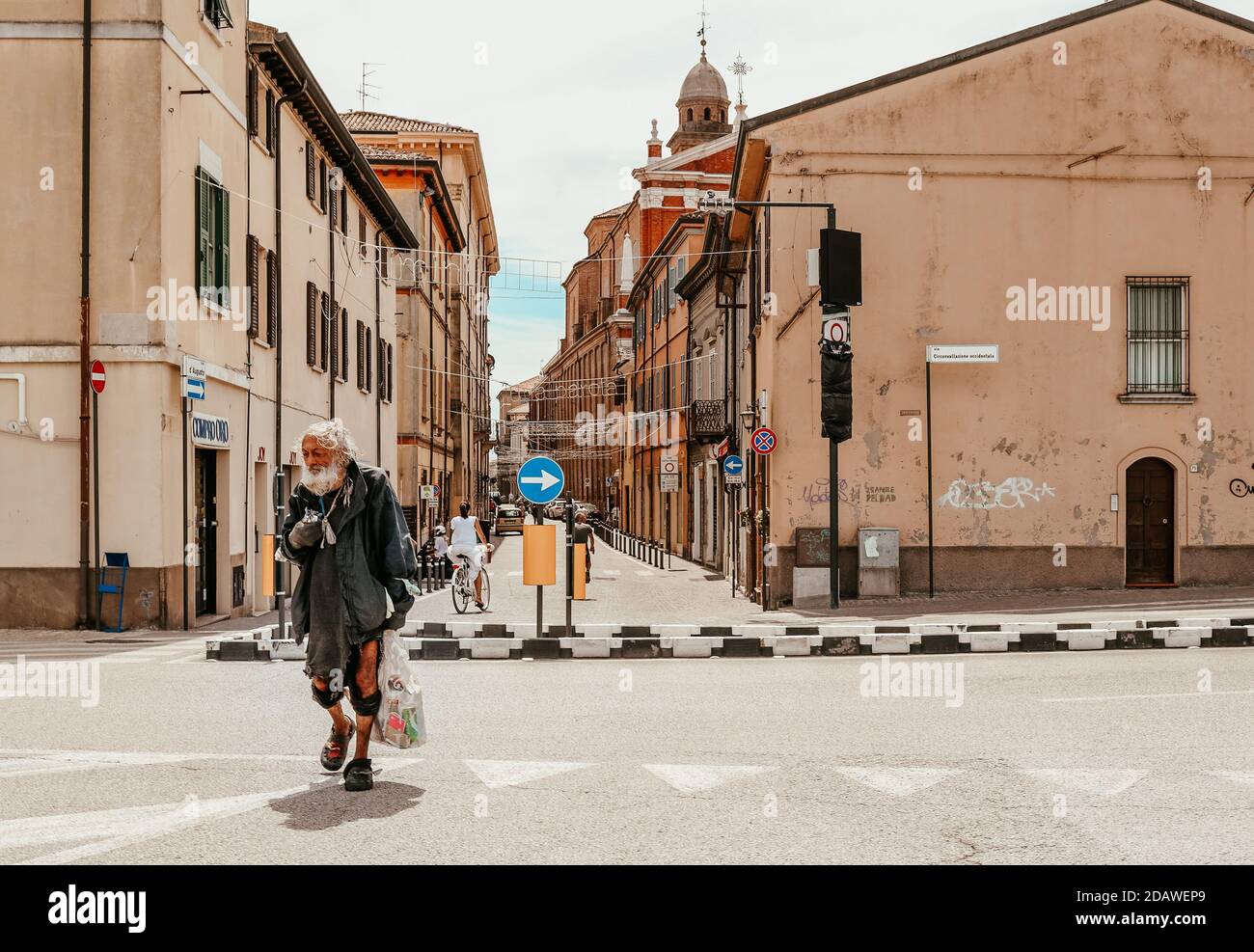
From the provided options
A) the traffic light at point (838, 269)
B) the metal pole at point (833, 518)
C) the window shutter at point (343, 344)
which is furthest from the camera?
the window shutter at point (343, 344)

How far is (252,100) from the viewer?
20.7 m

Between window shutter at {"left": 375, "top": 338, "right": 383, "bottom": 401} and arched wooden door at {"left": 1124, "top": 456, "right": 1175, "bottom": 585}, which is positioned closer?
arched wooden door at {"left": 1124, "top": 456, "right": 1175, "bottom": 585}

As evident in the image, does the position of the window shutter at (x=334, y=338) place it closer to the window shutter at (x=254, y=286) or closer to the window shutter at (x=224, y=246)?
the window shutter at (x=254, y=286)

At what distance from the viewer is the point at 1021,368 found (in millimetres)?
20969

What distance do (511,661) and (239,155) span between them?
1061cm

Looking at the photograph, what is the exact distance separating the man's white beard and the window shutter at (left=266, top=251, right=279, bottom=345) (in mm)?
16385

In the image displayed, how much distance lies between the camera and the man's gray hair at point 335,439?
20.5ft

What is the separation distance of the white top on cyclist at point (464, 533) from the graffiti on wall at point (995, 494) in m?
7.27

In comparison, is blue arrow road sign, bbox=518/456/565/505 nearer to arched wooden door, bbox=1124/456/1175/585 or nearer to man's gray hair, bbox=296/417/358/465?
man's gray hair, bbox=296/417/358/465

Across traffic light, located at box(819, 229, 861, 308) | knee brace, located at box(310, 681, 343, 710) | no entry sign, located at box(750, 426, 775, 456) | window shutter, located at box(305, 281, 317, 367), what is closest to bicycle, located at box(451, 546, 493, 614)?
no entry sign, located at box(750, 426, 775, 456)

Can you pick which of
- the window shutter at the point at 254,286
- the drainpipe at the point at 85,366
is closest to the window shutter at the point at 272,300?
the window shutter at the point at 254,286

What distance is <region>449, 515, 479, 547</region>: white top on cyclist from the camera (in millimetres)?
20297

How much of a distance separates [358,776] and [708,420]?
30138mm

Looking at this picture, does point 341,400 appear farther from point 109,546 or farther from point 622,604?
point 109,546
